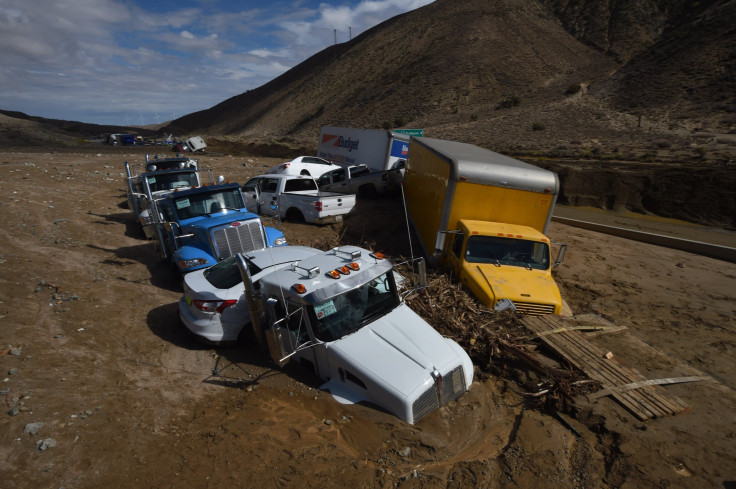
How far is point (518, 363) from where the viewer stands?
640cm

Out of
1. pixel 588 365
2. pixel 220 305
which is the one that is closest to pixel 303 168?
pixel 220 305

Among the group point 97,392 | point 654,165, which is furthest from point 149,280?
point 654,165

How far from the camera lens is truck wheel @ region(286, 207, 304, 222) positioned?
14.8m

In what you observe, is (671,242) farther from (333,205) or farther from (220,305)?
(220,305)

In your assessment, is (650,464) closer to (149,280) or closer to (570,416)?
(570,416)

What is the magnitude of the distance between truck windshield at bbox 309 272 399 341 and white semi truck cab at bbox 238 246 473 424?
13 millimetres

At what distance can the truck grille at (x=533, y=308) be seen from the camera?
7.43 meters

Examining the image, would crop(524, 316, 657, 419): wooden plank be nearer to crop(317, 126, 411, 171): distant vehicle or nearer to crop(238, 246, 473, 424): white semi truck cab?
crop(238, 246, 473, 424): white semi truck cab

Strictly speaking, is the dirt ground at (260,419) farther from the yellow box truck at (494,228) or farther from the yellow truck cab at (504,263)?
the yellow box truck at (494,228)

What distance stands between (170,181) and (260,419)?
991 centimetres

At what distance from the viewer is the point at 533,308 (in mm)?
7473

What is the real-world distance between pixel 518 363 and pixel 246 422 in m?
4.12

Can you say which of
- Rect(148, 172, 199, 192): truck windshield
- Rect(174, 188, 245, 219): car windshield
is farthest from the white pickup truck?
Rect(174, 188, 245, 219): car windshield

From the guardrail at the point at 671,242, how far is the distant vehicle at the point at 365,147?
312 inches
